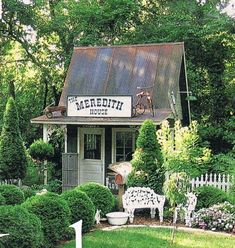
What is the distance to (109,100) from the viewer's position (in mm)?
14469

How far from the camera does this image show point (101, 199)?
1037 cm

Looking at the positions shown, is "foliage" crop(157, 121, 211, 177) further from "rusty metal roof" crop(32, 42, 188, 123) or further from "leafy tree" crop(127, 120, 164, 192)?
"rusty metal roof" crop(32, 42, 188, 123)

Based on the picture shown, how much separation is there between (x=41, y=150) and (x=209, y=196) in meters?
7.69

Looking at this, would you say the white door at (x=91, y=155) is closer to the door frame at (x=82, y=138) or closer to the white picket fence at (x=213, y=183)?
the door frame at (x=82, y=138)

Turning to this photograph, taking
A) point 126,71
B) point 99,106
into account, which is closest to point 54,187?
point 99,106

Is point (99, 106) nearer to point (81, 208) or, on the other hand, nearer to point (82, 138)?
point (82, 138)

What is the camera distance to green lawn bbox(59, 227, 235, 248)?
8.50 metres

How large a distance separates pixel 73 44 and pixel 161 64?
731cm

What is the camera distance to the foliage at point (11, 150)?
1558cm

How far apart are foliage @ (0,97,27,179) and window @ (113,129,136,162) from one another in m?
3.15

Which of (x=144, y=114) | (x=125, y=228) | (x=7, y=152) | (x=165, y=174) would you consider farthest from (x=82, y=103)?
(x=125, y=228)

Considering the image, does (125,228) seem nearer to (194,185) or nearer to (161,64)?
(194,185)

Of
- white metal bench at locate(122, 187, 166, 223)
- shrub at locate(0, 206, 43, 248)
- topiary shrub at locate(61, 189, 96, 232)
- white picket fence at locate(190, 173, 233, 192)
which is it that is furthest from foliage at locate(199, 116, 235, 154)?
shrub at locate(0, 206, 43, 248)

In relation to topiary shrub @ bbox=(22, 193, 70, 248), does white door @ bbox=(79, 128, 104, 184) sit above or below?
above
